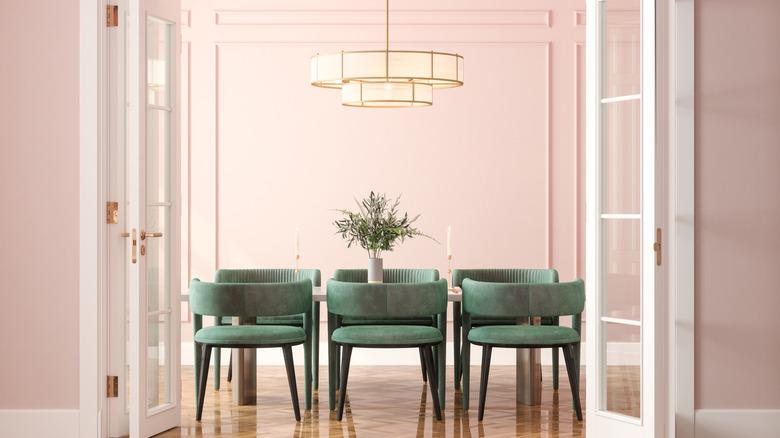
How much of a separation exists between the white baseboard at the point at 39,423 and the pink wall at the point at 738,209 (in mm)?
3076

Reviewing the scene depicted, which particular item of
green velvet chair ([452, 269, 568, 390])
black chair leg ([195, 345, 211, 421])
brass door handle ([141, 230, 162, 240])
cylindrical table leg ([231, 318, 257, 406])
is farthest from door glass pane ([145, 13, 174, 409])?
green velvet chair ([452, 269, 568, 390])

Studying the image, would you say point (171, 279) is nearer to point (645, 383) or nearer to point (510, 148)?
point (645, 383)

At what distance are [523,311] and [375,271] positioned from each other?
1055 millimetres

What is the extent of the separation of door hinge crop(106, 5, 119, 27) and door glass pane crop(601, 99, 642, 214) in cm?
247

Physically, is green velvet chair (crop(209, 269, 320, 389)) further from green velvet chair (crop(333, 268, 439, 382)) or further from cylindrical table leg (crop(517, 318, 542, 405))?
cylindrical table leg (crop(517, 318, 542, 405))

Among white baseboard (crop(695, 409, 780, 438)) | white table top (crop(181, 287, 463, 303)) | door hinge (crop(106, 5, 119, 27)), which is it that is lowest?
white baseboard (crop(695, 409, 780, 438))

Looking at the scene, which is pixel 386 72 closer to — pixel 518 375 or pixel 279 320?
pixel 279 320

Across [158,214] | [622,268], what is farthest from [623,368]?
[158,214]

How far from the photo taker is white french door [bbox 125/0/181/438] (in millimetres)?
5062

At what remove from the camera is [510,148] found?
8.30 meters

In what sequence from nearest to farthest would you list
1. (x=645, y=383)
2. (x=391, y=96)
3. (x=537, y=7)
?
1. (x=645, y=383)
2. (x=391, y=96)
3. (x=537, y=7)

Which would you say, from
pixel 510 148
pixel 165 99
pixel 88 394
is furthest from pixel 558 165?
pixel 88 394

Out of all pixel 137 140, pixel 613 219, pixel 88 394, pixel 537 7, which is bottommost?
pixel 88 394

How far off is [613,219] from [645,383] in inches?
31.3
